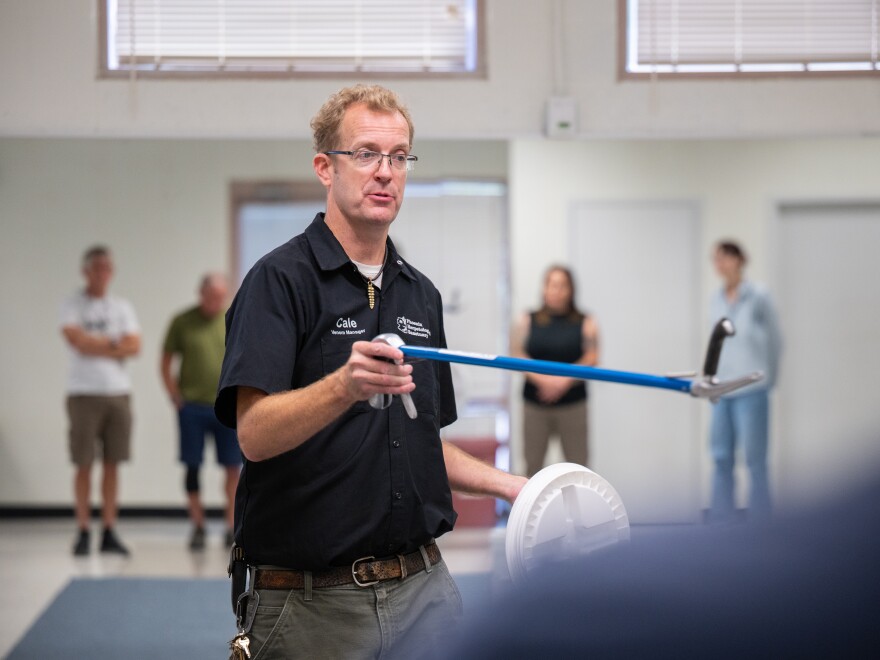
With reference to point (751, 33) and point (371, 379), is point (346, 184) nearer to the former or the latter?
point (371, 379)

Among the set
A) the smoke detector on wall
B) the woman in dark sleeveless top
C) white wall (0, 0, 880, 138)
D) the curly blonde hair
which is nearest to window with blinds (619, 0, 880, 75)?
white wall (0, 0, 880, 138)

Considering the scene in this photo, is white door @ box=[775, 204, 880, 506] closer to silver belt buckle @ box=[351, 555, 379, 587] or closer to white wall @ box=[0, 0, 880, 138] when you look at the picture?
white wall @ box=[0, 0, 880, 138]

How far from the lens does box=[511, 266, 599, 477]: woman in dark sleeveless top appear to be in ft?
17.9

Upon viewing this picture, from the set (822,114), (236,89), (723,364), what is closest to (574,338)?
(723,364)

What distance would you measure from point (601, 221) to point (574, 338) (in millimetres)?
1170

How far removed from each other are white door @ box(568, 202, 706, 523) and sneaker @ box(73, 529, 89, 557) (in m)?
2.82

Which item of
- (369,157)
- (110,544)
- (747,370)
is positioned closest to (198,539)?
(110,544)

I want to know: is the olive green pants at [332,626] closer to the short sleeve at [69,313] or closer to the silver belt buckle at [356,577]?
the silver belt buckle at [356,577]

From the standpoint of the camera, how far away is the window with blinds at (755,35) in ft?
11.5

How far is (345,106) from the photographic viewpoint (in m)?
1.83

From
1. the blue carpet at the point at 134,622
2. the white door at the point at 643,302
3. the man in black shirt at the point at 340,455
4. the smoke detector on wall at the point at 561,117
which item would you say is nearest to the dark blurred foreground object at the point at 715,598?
the man in black shirt at the point at 340,455

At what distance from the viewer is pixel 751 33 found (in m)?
3.54

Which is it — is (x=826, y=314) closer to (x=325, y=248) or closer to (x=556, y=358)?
(x=556, y=358)

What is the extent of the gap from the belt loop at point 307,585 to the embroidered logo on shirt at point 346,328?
384mm
